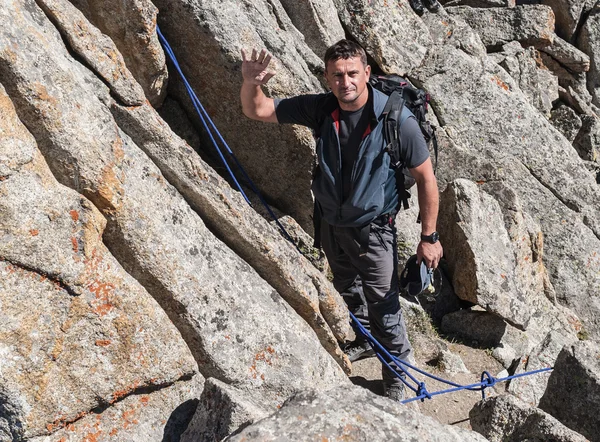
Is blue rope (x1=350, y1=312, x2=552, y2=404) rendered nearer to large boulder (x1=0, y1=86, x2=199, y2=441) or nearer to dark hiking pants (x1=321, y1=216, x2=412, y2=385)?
dark hiking pants (x1=321, y1=216, x2=412, y2=385)

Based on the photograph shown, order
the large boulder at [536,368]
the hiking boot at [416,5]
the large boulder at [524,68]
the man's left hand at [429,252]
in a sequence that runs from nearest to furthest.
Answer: the man's left hand at [429,252] < the large boulder at [536,368] < the hiking boot at [416,5] < the large boulder at [524,68]

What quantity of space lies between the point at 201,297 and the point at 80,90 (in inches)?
92.2

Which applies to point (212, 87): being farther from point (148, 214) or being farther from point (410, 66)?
point (410, 66)

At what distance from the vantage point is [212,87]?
31.0 feet

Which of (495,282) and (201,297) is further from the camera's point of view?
(495,282)

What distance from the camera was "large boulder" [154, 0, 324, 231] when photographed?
29.8 feet

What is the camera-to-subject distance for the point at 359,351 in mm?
9625

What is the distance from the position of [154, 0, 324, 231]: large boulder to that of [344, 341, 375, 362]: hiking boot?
77.8 inches

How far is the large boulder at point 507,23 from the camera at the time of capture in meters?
19.1

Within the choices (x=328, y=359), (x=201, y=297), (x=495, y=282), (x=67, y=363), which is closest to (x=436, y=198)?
(x=328, y=359)

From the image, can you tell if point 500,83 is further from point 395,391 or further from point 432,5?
point 395,391

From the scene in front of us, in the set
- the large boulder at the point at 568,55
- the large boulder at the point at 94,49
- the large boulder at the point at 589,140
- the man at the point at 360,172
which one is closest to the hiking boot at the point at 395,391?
the man at the point at 360,172

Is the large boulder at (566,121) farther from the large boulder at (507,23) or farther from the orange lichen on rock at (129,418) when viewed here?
the orange lichen on rock at (129,418)

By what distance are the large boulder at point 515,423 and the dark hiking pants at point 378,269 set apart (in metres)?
1.90
